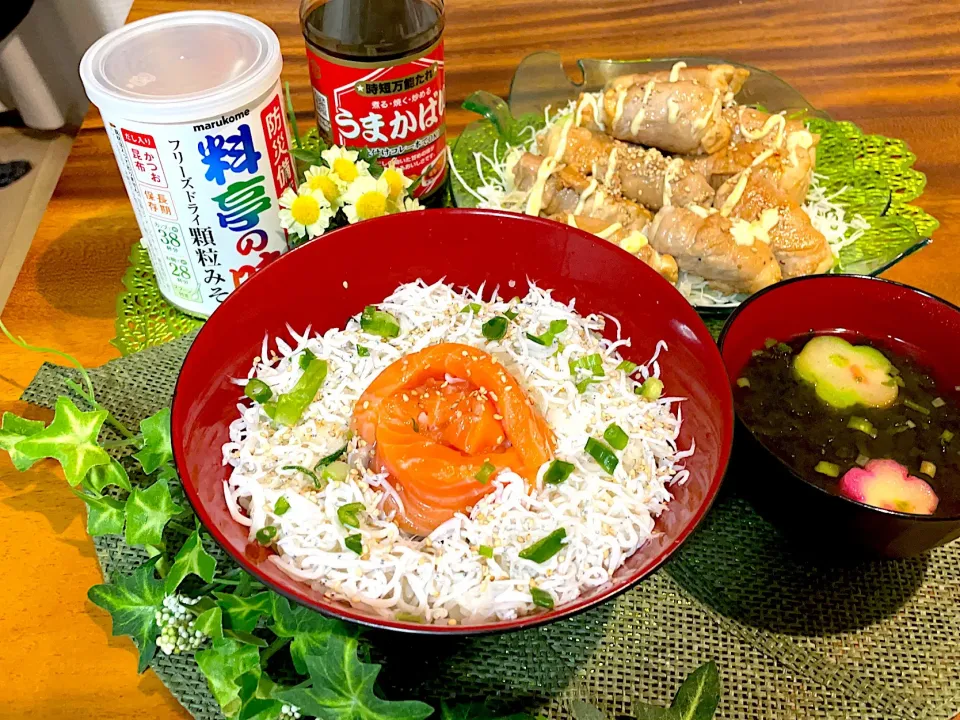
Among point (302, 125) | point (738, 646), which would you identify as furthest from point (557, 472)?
point (302, 125)

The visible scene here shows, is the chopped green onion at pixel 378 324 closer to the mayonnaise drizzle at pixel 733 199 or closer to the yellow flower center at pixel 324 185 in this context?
the yellow flower center at pixel 324 185

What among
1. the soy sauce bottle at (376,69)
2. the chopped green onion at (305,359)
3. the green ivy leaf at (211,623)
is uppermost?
the soy sauce bottle at (376,69)

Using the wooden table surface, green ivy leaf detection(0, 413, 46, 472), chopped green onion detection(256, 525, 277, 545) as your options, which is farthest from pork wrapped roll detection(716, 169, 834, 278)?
green ivy leaf detection(0, 413, 46, 472)

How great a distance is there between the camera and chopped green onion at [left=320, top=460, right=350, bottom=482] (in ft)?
3.84

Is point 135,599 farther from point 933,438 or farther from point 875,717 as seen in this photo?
point 933,438

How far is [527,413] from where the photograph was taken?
1214 mm

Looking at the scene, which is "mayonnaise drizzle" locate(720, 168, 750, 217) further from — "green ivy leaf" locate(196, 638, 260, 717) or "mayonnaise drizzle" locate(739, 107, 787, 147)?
"green ivy leaf" locate(196, 638, 260, 717)

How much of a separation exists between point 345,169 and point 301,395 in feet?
1.59

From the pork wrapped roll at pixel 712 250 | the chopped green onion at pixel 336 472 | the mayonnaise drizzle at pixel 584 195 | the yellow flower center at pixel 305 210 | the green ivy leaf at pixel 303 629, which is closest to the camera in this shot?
the green ivy leaf at pixel 303 629

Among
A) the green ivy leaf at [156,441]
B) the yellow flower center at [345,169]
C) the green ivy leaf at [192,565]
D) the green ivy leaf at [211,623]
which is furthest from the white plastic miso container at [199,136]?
the green ivy leaf at [211,623]

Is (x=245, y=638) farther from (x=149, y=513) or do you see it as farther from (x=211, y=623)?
(x=149, y=513)

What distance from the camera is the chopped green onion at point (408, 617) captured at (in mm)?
1026

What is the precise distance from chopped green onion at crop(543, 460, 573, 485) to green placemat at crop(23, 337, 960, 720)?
0.20m

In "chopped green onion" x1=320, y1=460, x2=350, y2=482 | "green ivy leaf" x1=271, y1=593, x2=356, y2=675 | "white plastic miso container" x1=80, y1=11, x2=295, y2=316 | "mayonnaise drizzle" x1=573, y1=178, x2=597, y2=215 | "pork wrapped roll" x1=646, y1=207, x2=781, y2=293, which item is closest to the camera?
"green ivy leaf" x1=271, y1=593, x2=356, y2=675
